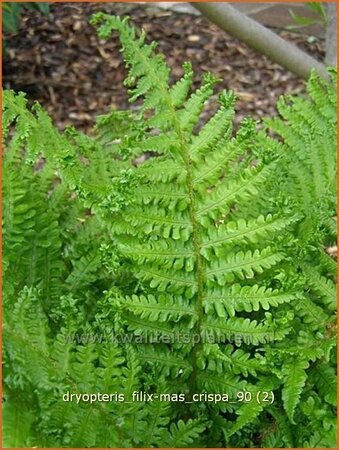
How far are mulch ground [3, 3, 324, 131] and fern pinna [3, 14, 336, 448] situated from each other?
236cm

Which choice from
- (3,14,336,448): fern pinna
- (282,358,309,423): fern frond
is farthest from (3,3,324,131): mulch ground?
(282,358,309,423): fern frond

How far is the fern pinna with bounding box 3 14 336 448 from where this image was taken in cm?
121

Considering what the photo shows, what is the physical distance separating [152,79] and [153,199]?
0.22 m

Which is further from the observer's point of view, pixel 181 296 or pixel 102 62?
pixel 102 62

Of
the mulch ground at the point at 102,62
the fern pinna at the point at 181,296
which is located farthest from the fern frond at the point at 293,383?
the mulch ground at the point at 102,62

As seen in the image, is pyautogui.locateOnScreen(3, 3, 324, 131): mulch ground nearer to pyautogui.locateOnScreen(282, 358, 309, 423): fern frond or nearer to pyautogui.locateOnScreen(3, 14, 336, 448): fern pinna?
pyautogui.locateOnScreen(3, 14, 336, 448): fern pinna

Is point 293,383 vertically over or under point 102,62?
over

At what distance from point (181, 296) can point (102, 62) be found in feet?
9.49

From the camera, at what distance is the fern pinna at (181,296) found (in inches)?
47.6

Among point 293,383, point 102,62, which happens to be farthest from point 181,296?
point 102,62

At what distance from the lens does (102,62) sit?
3994 millimetres

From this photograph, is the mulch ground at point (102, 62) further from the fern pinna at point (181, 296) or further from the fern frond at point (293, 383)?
the fern frond at point (293, 383)

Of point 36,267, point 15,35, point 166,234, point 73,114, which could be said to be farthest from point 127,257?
point 15,35

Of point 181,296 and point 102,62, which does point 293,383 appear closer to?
point 181,296
